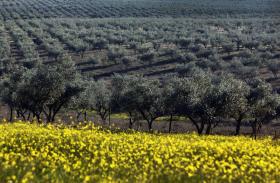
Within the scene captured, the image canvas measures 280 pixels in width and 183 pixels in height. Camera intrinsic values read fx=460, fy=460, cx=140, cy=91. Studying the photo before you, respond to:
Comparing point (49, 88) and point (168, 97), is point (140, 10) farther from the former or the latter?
point (49, 88)

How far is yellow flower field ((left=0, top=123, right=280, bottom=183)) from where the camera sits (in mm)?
14328

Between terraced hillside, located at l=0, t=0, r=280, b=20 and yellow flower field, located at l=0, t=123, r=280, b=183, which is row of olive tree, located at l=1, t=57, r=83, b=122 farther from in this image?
terraced hillside, located at l=0, t=0, r=280, b=20

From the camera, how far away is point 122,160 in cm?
1623

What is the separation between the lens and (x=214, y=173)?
14555 mm

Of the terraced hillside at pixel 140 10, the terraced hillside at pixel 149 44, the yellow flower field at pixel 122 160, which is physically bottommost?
the terraced hillside at pixel 149 44

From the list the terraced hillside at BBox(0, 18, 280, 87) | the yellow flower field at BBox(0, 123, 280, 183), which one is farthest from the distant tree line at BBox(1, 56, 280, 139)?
the terraced hillside at BBox(0, 18, 280, 87)

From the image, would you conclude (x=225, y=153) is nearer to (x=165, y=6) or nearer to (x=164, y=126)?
(x=164, y=126)

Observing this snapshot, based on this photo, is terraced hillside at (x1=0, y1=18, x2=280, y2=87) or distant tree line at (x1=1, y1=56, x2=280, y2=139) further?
terraced hillside at (x1=0, y1=18, x2=280, y2=87)

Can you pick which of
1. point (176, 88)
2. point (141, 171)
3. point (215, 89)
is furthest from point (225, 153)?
point (176, 88)

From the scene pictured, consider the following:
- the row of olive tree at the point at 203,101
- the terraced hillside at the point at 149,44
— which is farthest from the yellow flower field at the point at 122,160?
the terraced hillside at the point at 149,44

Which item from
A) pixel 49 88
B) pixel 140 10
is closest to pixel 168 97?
pixel 49 88

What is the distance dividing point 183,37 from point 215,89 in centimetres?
8394

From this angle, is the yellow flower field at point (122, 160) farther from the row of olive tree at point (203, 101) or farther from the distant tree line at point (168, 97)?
the distant tree line at point (168, 97)

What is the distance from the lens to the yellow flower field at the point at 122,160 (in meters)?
14.3
